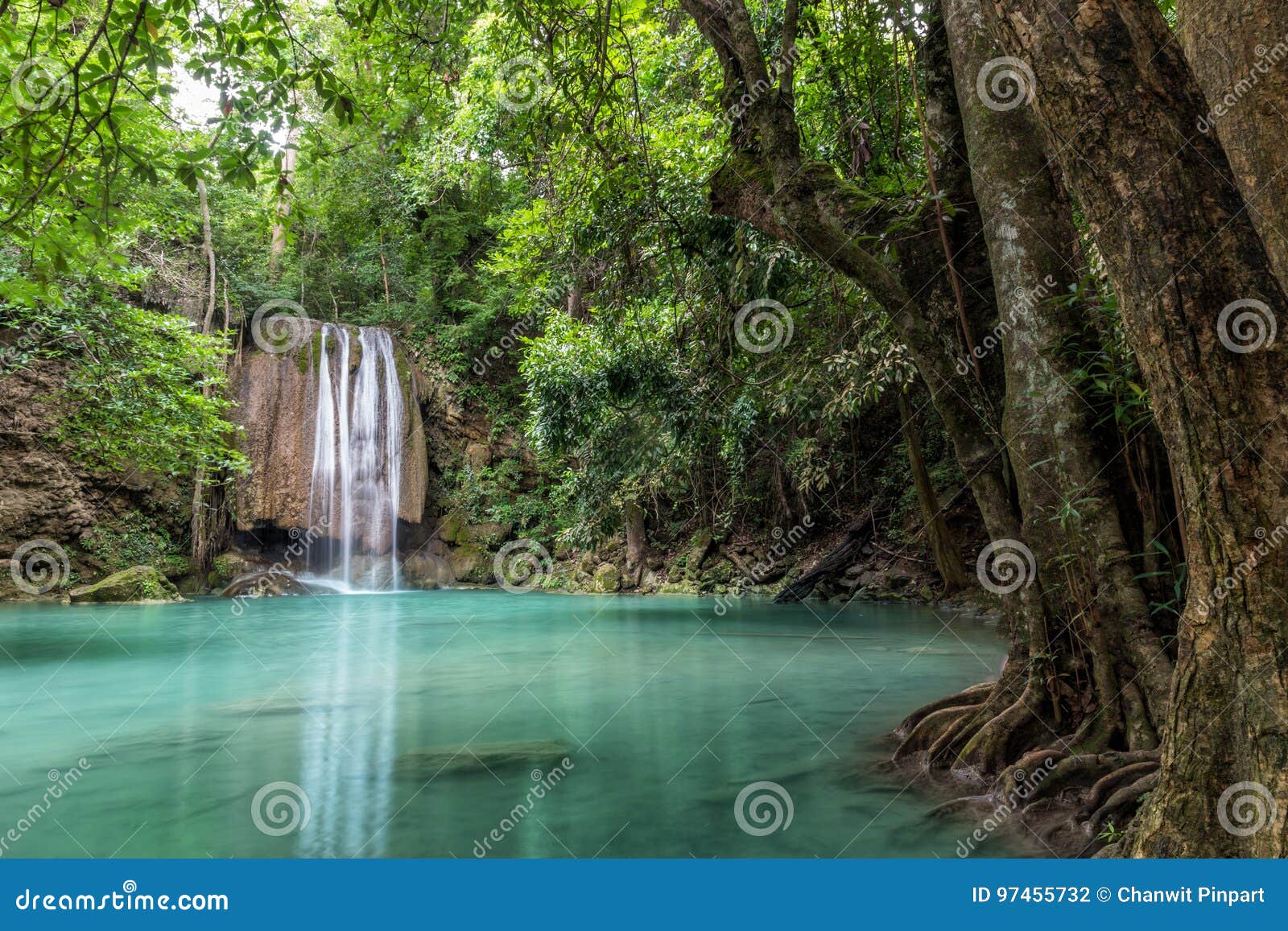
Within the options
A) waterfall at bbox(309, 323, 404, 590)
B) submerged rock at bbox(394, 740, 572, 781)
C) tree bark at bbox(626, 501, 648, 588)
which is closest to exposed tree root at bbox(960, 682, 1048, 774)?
submerged rock at bbox(394, 740, 572, 781)

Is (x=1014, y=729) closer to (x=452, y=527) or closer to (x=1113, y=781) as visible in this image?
(x=1113, y=781)

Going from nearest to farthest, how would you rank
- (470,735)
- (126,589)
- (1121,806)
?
(1121,806)
(470,735)
(126,589)

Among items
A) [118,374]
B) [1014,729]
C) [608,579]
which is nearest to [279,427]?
[608,579]

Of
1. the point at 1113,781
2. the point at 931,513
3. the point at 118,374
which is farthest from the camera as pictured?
the point at 118,374

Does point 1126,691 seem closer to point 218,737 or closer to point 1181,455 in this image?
point 1181,455

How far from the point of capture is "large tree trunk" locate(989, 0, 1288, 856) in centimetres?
203

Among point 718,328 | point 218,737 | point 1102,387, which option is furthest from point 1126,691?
point 218,737

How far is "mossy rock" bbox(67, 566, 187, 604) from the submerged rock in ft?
44.6

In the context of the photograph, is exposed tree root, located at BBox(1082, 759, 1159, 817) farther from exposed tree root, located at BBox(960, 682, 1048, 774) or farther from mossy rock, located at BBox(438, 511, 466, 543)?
mossy rock, located at BBox(438, 511, 466, 543)

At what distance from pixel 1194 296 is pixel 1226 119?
89 centimetres

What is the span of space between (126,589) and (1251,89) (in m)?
18.1

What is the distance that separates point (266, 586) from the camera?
61.1 feet

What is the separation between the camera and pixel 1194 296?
80.4 inches

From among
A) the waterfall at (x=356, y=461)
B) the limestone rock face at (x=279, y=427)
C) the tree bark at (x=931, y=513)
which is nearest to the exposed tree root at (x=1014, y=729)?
the tree bark at (x=931, y=513)
